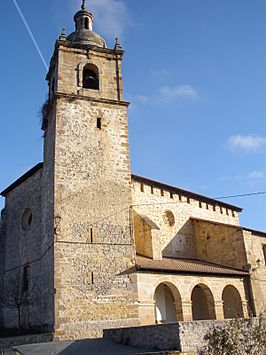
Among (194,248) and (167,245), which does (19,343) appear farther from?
(194,248)

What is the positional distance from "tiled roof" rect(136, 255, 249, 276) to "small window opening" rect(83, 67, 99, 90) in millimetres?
8731

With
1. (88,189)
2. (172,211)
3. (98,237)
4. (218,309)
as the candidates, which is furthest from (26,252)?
(218,309)

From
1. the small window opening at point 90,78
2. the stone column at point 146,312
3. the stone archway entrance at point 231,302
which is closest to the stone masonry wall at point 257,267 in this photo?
the stone archway entrance at point 231,302

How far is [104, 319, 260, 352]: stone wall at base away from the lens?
10578 millimetres

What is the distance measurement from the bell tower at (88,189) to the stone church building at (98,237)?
0.14 ft

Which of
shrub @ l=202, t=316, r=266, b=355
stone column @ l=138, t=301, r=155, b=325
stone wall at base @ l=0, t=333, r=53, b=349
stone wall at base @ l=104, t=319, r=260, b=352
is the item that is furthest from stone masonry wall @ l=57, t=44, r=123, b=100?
shrub @ l=202, t=316, r=266, b=355

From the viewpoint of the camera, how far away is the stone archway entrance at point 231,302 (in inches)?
797

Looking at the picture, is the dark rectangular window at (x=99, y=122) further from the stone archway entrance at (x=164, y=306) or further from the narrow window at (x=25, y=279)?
the stone archway entrance at (x=164, y=306)

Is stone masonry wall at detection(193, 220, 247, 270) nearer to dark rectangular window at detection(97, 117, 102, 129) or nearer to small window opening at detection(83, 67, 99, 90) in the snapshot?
dark rectangular window at detection(97, 117, 102, 129)

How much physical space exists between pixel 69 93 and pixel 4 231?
28.5ft

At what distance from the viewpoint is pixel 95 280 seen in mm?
15992

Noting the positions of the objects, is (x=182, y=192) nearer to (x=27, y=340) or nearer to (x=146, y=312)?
(x=146, y=312)

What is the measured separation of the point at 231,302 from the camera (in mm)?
21047

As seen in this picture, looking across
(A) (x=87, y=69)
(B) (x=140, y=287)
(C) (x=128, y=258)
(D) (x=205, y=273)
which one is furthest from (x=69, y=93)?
(D) (x=205, y=273)
